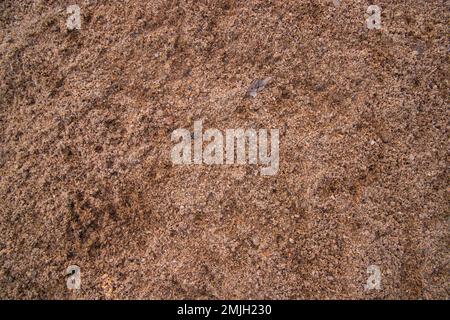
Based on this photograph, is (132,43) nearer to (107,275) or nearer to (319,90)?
(319,90)

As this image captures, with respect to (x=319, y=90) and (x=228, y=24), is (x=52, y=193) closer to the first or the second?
(x=228, y=24)

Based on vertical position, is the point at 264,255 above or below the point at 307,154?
below

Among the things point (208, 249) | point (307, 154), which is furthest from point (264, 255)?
point (307, 154)

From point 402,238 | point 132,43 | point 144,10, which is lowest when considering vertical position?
point 402,238
